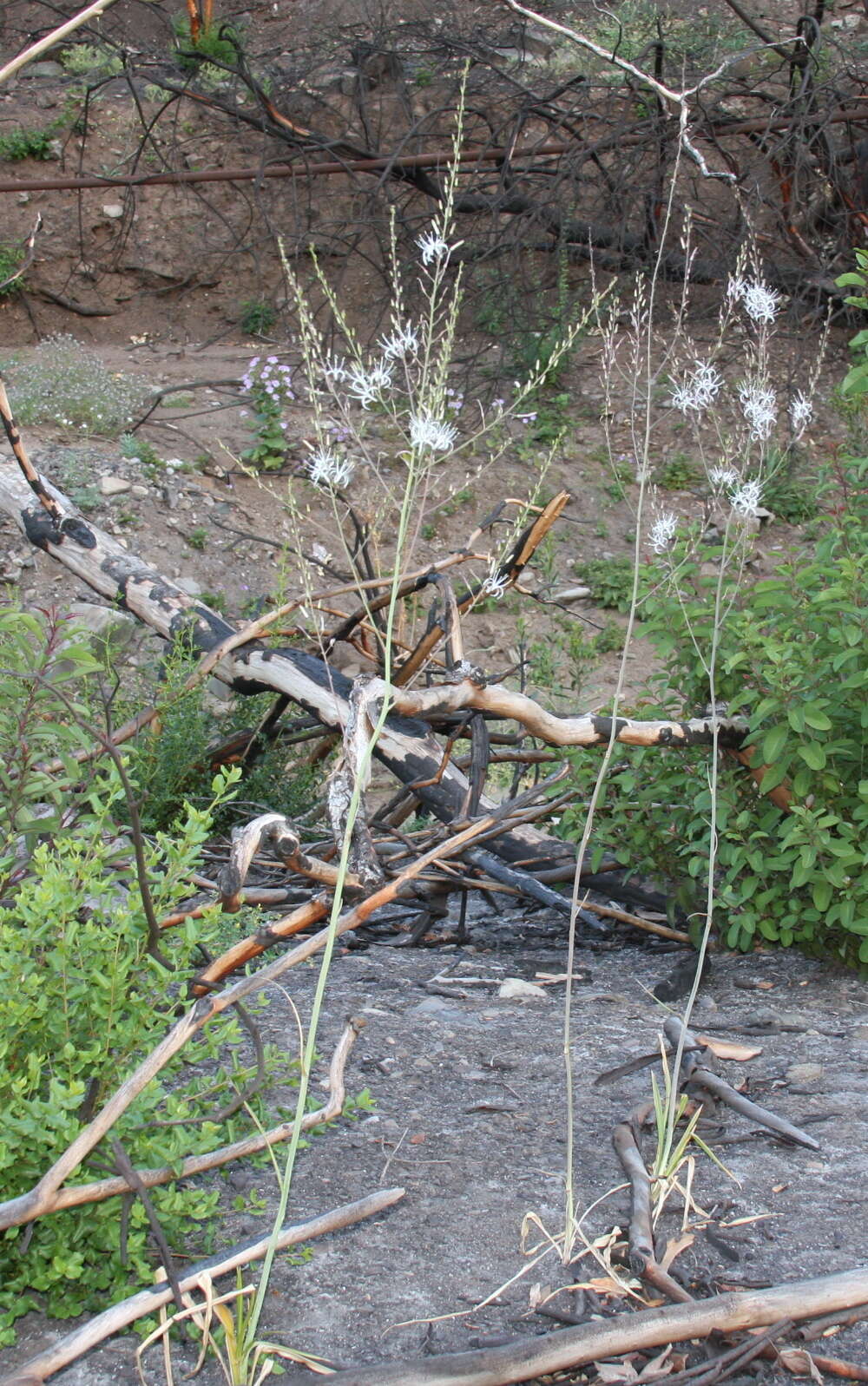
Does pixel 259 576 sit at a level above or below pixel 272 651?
below

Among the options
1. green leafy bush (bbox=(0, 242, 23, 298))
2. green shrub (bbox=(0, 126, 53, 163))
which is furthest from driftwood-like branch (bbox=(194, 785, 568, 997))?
green shrub (bbox=(0, 126, 53, 163))

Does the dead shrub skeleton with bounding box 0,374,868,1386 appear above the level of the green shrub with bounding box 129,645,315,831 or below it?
above

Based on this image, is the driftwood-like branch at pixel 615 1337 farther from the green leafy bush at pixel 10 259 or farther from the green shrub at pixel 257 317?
the green leafy bush at pixel 10 259

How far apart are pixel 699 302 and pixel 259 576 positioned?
4765 mm

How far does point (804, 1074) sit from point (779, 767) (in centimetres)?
68

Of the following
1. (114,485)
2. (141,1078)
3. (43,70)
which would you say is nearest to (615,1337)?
(141,1078)

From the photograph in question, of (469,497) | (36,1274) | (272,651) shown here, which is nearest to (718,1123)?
(36,1274)

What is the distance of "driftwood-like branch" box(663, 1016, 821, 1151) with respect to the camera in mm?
2006

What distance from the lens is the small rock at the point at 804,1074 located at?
227cm

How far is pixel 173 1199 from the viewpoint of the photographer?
1568 millimetres

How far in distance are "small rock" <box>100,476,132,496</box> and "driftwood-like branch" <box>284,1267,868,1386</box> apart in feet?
23.0

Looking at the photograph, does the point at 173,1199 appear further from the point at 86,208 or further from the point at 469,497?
the point at 86,208

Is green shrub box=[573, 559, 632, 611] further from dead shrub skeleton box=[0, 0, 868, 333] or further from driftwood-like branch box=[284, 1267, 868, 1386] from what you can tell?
driftwood-like branch box=[284, 1267, 868, 1386]

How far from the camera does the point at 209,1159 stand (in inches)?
66.0
